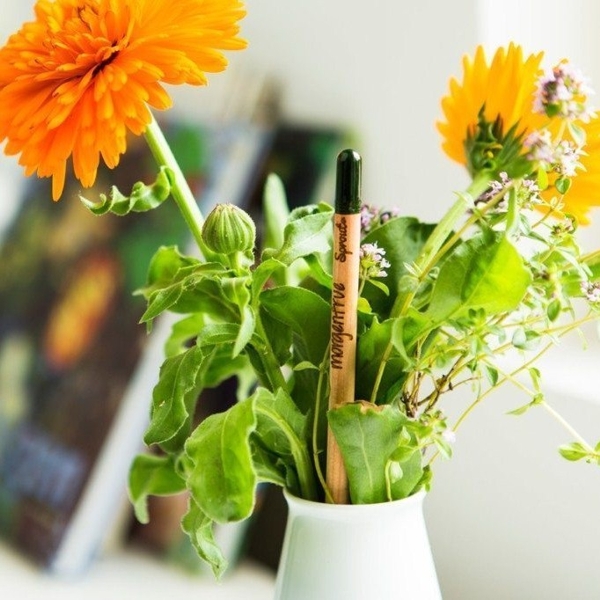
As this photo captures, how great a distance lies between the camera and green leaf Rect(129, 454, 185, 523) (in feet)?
2.17

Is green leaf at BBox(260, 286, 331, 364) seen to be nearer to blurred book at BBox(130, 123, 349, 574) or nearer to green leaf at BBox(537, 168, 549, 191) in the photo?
green leaf at BBox(537, 168, 549, 191)

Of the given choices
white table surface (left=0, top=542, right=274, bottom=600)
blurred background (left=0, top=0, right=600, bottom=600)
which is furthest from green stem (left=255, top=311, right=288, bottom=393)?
white table surface (left=0, top=542, right=274, bottom=600)

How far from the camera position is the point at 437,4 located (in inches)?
35.5

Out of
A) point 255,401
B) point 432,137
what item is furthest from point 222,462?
point 432,137

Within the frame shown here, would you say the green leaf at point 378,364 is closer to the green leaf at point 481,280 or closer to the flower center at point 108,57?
the green leaf at point 481,280

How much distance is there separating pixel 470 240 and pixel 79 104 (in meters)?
0.20

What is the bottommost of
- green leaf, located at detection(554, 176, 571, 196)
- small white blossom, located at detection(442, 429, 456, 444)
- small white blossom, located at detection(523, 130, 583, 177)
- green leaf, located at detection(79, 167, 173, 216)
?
small white blossom, located at detection(442, 429, 456, 444)

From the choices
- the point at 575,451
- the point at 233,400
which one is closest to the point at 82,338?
the point at 233,400

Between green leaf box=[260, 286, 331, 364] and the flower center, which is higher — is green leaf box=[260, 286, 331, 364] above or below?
below

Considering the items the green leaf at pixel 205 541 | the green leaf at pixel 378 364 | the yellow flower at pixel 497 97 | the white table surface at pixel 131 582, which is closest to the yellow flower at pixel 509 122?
the yellow flower at pixel 497 97

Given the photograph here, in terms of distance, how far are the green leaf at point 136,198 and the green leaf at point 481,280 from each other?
0.15 meters

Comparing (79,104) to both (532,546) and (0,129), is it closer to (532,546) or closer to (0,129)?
(0,129)

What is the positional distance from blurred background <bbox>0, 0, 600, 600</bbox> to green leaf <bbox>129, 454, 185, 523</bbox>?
27cm

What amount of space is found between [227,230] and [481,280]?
126 mm
